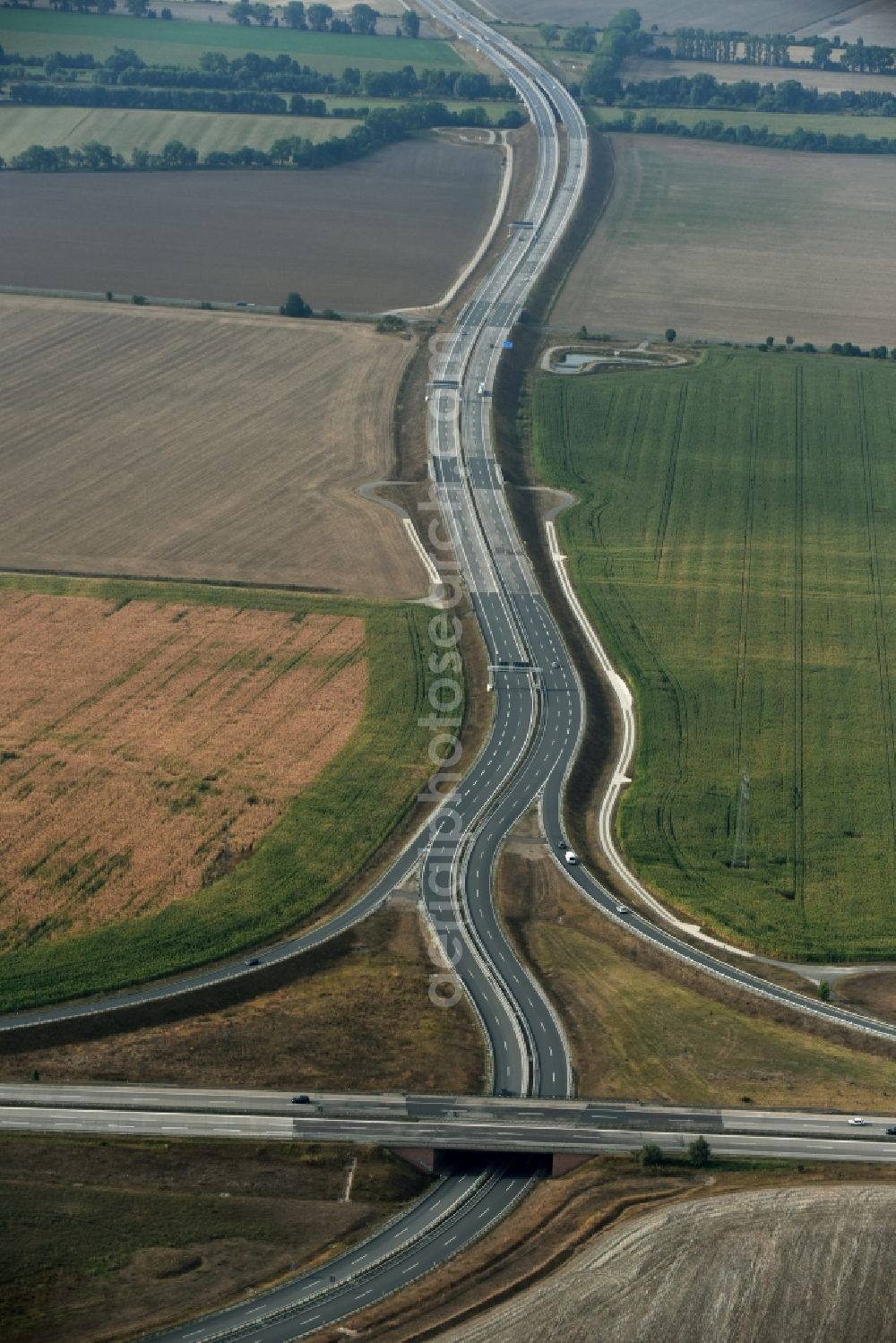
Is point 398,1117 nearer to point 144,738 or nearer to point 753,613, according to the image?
point 144,738

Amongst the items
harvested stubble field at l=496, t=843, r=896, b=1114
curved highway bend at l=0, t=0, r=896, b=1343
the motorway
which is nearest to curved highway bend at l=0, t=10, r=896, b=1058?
curved highway bend at l=0, t=0, r=896, b=1343

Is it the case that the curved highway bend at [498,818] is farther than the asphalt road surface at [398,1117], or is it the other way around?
the curved highway bend at [498,818]

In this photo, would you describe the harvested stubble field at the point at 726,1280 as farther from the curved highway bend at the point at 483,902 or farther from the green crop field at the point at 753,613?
the green crop field at the point at 753,613

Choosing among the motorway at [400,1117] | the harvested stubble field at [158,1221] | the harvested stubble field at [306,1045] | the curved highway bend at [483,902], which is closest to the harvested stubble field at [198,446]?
the curved highway bend at [483,902]

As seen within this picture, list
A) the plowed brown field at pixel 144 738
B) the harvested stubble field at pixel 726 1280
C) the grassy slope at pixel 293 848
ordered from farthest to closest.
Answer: the plowed brown field at pixel 144 738 < the grassy slope at pixel 293 848 < the harvested stubble field at pixel 726 1280

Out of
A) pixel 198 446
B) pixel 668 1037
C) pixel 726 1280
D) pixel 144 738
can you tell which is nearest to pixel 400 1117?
pixel 668 1037

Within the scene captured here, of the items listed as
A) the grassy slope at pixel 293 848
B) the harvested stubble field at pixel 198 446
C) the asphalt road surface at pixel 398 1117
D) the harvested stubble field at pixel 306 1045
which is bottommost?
the asphalt road surface at pixel 398 1117

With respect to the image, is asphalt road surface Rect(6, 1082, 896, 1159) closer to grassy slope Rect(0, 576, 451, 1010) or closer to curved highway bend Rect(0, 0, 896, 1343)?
curved highway bend Rect(0, 0, 896, 1343)

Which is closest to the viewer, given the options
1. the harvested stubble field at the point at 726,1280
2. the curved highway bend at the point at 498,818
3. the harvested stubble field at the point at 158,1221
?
the harvested stubble field at the point at 726,1280

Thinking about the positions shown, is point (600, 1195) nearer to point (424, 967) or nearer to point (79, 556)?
point (424, 967)
